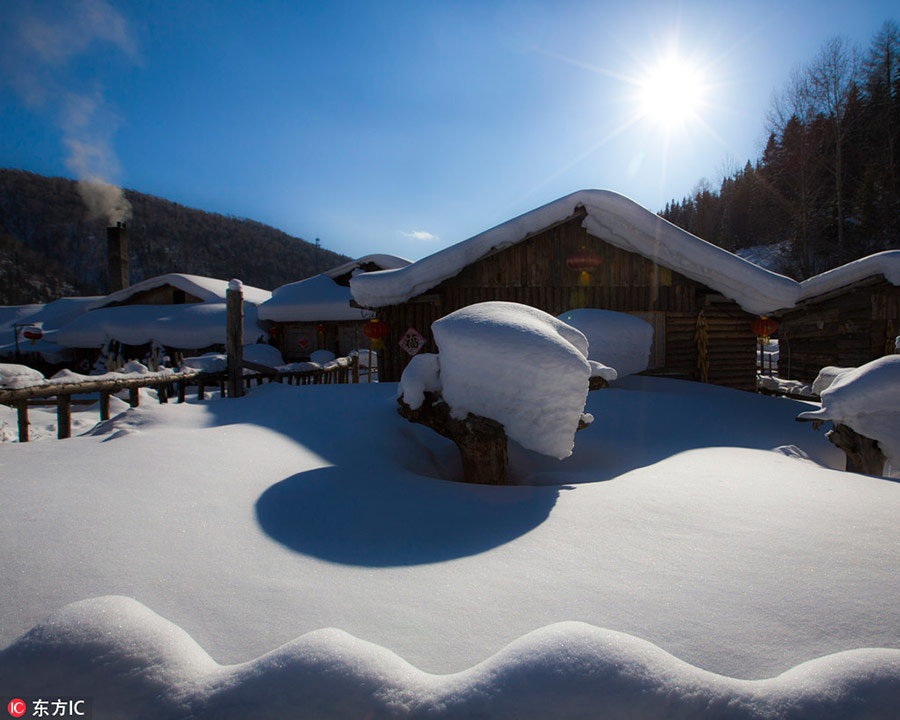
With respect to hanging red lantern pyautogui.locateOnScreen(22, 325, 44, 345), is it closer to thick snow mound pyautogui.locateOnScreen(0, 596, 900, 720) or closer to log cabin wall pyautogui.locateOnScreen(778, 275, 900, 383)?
thick snow mound pyautogui.locateOnScreen(0, 596, 900, 720)

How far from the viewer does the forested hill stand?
148 feet

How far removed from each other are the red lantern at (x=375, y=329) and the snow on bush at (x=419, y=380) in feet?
16.6

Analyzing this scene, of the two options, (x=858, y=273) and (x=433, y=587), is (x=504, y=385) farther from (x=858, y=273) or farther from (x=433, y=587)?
(x=858, y=273)

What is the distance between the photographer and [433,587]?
2.29 m

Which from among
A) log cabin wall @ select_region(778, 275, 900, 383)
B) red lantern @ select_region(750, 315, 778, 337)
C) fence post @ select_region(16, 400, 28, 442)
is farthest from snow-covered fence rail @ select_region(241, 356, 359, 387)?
log cabin wall @ select_region(778, 275, 900, 383)

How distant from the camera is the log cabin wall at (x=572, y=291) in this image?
1020 cm

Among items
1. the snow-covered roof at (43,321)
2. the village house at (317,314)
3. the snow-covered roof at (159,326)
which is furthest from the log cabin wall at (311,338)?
the snow-covered roof at (43,321)

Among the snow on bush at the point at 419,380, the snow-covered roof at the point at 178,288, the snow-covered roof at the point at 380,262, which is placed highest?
the snow-covered roof at the point at 380,262

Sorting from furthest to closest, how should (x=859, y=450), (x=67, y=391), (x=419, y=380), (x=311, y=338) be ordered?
1. (x=311, y=338)
2. (x=67, y=391)
3. (x=859, y=450)
4. (x=419, y=380)

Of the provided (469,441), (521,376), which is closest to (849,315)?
(521,376)

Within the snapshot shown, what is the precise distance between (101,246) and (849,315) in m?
64.5

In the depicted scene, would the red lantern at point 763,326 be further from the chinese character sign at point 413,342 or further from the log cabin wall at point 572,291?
the chinese character sign at point 413,342

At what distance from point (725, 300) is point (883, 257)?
18.4 ft

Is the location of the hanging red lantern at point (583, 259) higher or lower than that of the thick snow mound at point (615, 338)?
higher
